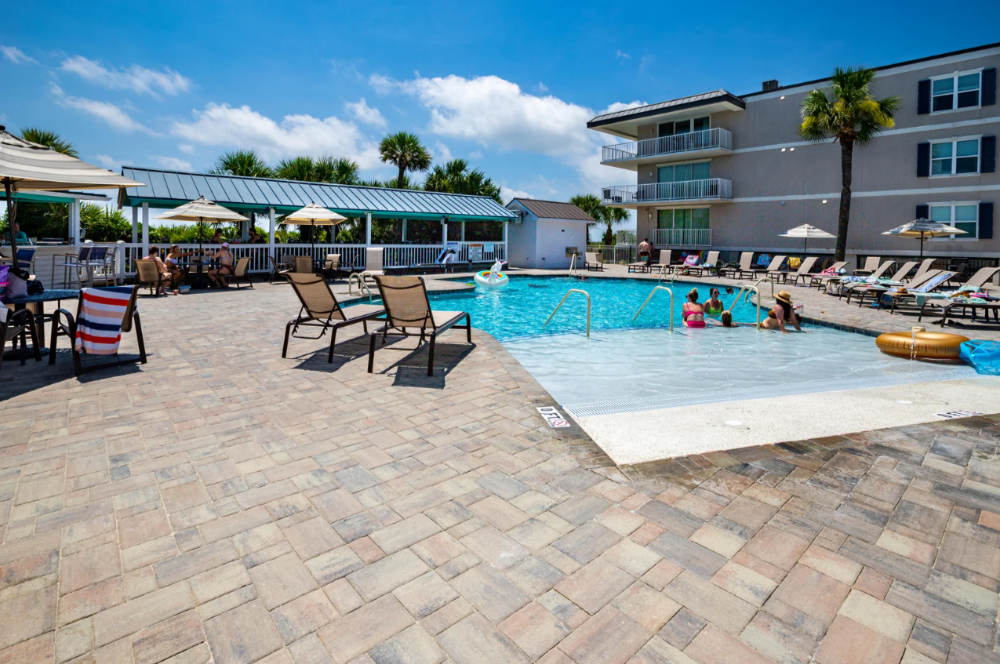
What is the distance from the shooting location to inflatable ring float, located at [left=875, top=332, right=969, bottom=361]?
23.9 ft

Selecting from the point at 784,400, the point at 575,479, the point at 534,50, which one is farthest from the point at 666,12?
the point at 575,479

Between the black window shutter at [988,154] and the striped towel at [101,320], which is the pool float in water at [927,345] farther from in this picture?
the black window shutter at [988,154]

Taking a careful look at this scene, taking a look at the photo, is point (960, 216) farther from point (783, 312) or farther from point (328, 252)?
point (328, 252)

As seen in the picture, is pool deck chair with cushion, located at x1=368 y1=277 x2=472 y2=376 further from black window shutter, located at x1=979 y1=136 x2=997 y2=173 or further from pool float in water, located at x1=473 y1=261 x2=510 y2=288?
black window shutter, located at x1=979 y1=136 x2=997 y2=173

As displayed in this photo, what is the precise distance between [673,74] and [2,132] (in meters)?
28.7

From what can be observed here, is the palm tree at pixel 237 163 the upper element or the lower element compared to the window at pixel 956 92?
lower

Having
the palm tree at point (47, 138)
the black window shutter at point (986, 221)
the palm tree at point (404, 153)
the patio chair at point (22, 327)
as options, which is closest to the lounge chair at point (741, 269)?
the black window shutter at point (986, 221)

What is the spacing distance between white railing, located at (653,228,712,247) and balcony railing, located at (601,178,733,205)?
1.81m

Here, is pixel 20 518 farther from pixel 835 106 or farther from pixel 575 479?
pixel 835 106

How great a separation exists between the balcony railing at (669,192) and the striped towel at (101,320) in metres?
25.8

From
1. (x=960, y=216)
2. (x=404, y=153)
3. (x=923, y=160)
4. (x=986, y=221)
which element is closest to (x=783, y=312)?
(x=986, y=221)

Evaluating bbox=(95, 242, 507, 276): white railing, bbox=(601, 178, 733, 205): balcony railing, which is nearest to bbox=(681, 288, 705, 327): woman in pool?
bbox=(95, 242, 507, 276): white railing

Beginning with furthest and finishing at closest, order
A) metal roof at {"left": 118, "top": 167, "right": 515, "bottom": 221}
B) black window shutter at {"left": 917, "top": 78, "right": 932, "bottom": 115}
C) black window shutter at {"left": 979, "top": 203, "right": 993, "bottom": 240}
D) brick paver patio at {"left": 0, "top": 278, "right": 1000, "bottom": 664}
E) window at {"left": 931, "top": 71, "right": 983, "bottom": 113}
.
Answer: black window shutter at {"left": 917, "top": 78, "right": 932, "bottom": 115}, window at {"left": 931, "top": 71, "right": 983, "bottom": 113}, black window shutter at {"left": 979, "top": 203, "right": 993, "bottom": 240}, metal roof at {"left": 118, "top": 167, "right": 515, "bottom": 221}, brick paver patio at {"left": 0, "top": 278, "right": 1000, "bottom": 664}

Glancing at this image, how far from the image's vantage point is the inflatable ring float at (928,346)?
730cm
